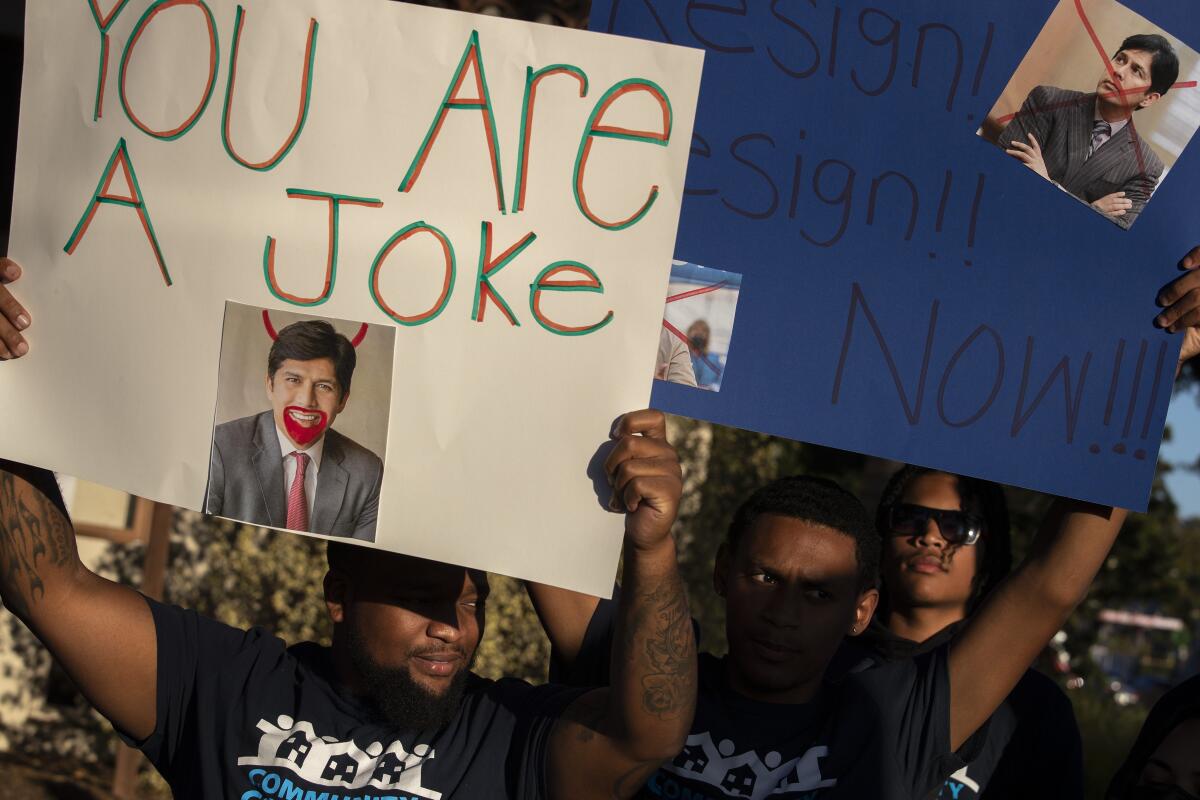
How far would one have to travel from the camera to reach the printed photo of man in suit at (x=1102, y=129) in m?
2.35

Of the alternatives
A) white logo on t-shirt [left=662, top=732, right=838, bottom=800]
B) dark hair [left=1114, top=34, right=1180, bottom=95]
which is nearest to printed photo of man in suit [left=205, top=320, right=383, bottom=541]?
white logo on t-shirt [left=662, top=732, right=838, bottom=800]

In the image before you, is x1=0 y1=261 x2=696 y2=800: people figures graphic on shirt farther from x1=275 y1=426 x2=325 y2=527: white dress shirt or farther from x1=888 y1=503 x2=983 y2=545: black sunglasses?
x1=888 y1=503 x2=983 y2=545: black sunglasses

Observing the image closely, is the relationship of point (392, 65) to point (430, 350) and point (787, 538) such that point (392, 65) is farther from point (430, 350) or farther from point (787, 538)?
point (787, 538)

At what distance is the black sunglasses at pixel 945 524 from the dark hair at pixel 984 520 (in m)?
0.03

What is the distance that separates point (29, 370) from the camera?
7.60 feet

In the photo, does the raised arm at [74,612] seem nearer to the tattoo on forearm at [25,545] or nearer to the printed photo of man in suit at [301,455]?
the tattoo on forearm at [25,545]

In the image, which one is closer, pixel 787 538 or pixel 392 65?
pixel 392 65

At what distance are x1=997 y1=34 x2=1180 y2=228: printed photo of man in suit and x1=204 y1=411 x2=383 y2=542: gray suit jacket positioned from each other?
4.21 ft

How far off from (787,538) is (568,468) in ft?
2.52

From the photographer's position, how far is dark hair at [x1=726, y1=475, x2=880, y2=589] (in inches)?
108

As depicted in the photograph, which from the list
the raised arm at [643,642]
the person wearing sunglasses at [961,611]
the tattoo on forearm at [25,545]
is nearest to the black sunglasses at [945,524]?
the person wearing sunglasses at [961,611]

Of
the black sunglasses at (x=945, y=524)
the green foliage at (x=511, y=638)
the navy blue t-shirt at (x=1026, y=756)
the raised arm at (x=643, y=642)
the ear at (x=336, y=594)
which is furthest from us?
the green foliage at (x=511, y=638)

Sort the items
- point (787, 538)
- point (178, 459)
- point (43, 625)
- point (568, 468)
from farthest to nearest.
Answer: point (787, 538), point (43, 625), point (178, 459), point (568, 468)

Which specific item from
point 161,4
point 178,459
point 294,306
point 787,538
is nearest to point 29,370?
point 178,459
